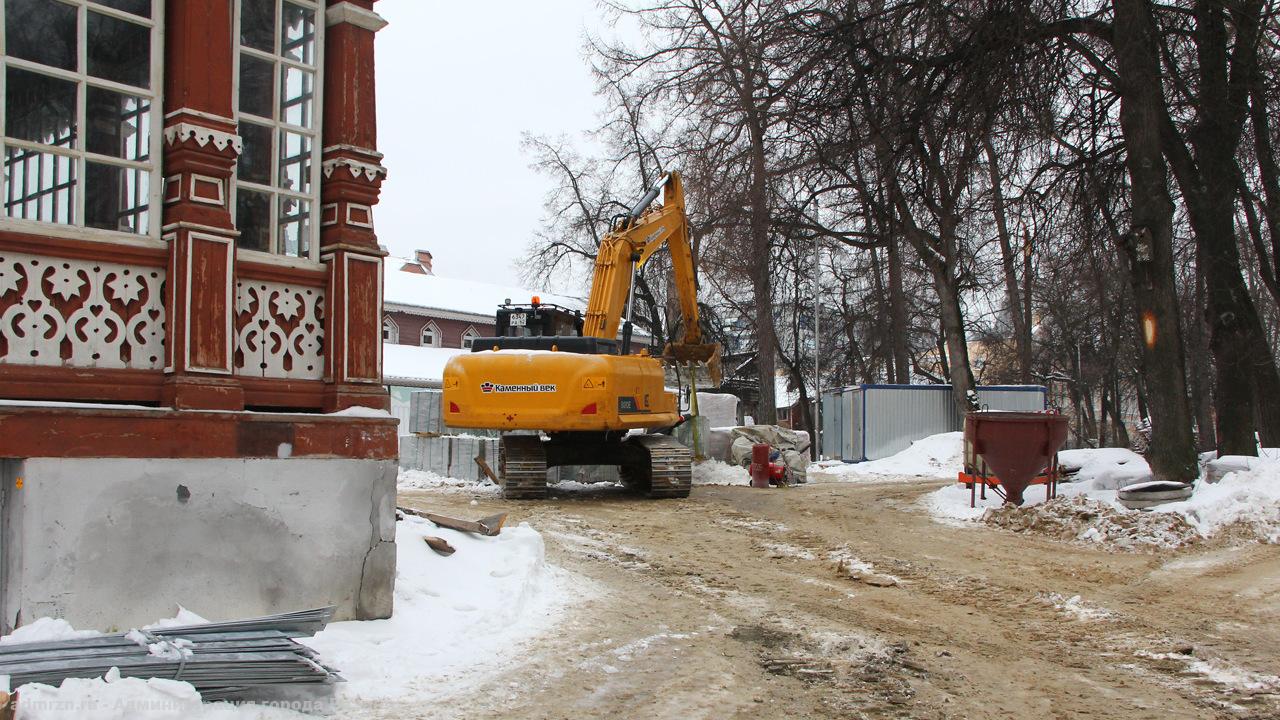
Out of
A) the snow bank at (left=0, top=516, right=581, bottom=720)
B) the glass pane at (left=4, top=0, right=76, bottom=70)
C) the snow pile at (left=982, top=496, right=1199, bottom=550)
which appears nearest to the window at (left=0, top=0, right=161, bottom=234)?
the glass pane at (left=4, top=0, right=76, bottom=70)

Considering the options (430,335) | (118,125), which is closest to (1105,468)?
(118,125)

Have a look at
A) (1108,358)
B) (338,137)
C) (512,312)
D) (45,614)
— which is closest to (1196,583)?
(338,137)

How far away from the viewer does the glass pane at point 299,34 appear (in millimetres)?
7105

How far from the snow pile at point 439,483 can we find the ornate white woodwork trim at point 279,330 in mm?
10840

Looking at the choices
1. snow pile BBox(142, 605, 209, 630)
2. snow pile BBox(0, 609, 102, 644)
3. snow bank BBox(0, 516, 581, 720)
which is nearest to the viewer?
snow bank BBox(0, 516, 581, 720)

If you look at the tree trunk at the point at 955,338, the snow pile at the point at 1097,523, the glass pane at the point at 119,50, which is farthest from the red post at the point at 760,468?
the glass pane at the point at 119,50

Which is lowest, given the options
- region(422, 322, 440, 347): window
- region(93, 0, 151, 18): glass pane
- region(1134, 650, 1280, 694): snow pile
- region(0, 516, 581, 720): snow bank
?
region(1134, 650, 1280, 694): snow pile

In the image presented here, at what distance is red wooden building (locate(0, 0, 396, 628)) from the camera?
5.74 m

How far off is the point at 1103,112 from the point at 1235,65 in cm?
223

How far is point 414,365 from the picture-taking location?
42375 mm

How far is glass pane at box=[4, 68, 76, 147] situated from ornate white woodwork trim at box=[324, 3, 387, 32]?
174 centimetres

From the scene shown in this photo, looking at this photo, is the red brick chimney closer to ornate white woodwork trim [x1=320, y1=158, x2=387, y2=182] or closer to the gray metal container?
the gray metal container

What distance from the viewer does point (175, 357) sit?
239 inches

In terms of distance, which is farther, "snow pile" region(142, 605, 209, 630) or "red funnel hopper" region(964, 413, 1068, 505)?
"red funnel hopper" region(964, 413, 1068, 505)
